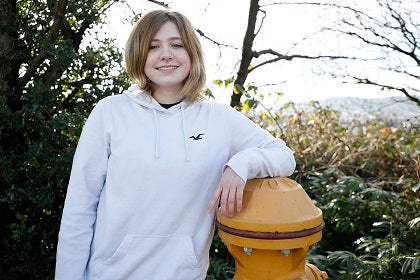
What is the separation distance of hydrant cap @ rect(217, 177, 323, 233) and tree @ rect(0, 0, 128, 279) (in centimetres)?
126

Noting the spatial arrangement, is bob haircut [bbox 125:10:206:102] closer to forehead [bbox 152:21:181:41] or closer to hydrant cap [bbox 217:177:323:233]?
forehead [bbox 152:21:181:41]

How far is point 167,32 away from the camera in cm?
209

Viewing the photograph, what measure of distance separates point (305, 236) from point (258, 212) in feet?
0.61

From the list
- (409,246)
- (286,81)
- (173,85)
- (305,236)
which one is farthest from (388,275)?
(286,81)

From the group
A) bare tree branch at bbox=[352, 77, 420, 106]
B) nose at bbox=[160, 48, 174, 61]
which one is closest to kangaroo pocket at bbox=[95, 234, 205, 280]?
nose at bbox=[160, 48, 174, 61]

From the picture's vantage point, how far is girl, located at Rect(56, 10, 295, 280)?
1.99 meters

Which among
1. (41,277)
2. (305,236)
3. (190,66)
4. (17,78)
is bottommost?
(41,277)

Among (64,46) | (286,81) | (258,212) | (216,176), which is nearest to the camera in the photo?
(258,212)

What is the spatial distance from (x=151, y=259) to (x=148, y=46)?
83 cm

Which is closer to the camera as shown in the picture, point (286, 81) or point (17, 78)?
point (17, 78)

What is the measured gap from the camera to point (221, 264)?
3.06 meters

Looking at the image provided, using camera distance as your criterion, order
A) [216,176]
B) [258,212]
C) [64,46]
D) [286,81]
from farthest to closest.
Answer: [286,81] < [64,46] < [216,176] < [258,212]

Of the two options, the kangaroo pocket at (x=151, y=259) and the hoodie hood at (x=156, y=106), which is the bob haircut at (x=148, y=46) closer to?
the hoodie hood at (x=156, y=106)

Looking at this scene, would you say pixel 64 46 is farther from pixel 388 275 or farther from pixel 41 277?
pixel 388 275
